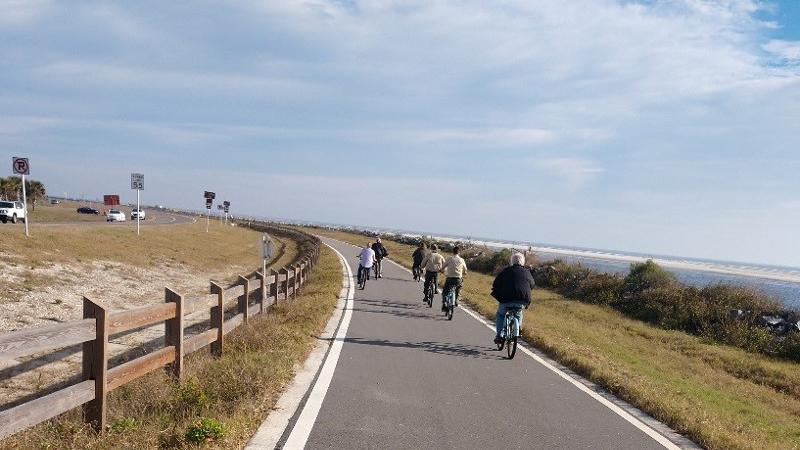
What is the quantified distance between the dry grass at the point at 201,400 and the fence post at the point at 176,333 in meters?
0.16

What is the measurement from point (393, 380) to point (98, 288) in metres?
18.2

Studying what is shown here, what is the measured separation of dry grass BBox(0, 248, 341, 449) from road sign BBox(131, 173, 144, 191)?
30762 millimetres

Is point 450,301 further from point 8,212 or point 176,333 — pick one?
point 8,212

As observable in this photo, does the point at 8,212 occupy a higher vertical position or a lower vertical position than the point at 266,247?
higher

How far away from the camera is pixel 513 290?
12.2 meters

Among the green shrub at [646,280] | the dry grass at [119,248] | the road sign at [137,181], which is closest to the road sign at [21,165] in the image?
the dry grass at [119,248]

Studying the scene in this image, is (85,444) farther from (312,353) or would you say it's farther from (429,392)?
(312,353)

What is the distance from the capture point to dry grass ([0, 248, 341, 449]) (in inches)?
229

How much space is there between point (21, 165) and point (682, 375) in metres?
26.1

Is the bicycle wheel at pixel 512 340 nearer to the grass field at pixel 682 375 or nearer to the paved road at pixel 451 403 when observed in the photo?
the paved road at pixel 451 403

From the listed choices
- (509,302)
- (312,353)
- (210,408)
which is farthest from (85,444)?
(509,302)

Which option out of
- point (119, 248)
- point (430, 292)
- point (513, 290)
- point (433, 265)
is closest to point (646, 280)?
point (430, 292)

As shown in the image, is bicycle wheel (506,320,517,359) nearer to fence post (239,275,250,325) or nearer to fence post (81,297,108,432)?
fence post (239,275,250,325)

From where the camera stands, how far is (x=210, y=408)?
695 centimetres
